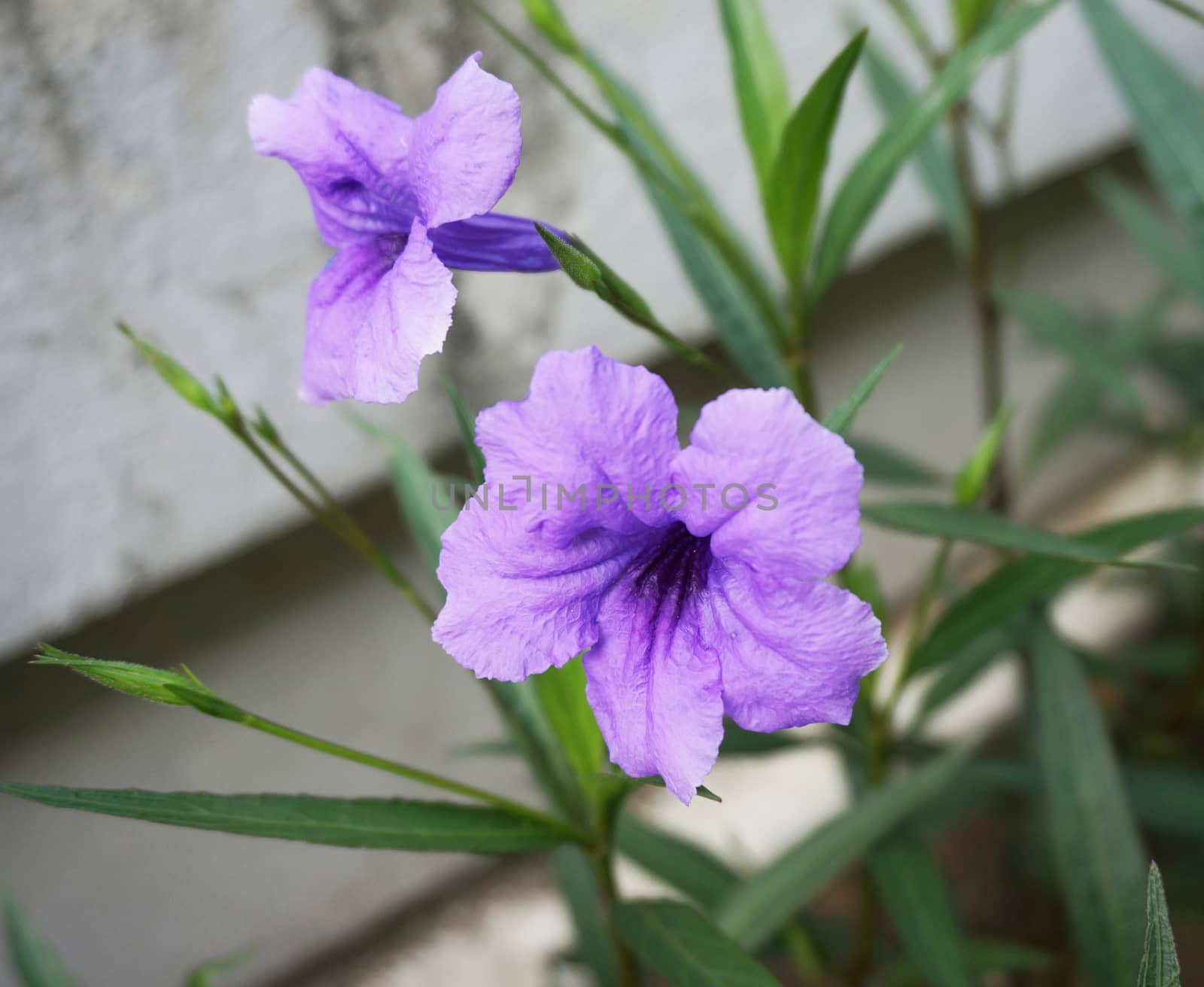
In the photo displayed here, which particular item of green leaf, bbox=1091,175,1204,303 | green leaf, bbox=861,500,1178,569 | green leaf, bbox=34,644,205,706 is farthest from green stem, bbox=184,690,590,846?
green leaf, bbox=1091,175,1204,303

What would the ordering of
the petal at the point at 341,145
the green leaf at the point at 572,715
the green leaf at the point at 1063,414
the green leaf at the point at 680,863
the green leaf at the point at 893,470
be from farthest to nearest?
1. the green leaf at the point at 1063,414
2. the green leaf at the point at 893,470
3. the green leaf at the point at 680,863
4. the green leaf at the point at 572,715
5. the petal at the point at 341,145

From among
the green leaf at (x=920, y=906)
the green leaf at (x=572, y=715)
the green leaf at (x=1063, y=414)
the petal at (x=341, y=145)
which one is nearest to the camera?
the petal at (x=341, y=145)

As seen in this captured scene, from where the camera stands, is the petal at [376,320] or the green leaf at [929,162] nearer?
the petal at [376,320]

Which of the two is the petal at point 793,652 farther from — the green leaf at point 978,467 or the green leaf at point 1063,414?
the green leaf at point 1063,414

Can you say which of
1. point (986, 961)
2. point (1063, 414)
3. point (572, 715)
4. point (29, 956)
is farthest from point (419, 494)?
point (1063, 414)

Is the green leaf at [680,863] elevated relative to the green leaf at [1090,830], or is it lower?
elevated

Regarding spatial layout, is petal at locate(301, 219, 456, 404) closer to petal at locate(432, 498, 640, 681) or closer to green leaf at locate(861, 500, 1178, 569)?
petal at locate(432, 498, 640, 681)

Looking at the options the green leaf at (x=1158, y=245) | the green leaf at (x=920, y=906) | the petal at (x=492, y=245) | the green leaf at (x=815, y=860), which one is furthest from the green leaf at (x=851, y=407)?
the green leaf at (x=1158, y=245)
